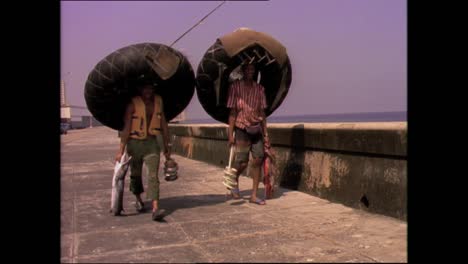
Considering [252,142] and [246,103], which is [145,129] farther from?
[252,142]

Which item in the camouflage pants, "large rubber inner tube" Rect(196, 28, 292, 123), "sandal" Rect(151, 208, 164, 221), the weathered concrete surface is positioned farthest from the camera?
"large rubber inner tube" Rect(196, 28, 292, 123)

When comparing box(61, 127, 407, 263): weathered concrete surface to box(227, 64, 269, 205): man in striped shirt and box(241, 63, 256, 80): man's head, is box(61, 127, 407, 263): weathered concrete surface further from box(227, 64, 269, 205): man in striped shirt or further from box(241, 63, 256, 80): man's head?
box(241, 63, 256, 80): man's head

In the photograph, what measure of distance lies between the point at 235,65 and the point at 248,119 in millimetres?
888

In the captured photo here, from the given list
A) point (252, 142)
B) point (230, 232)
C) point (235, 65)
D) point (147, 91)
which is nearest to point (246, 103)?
point (252, 142)

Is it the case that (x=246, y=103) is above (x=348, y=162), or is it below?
above

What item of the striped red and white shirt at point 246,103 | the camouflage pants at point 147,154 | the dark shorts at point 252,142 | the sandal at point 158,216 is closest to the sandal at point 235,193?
the dark shorts at point 252,142

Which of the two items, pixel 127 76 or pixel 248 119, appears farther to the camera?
pixel 248 119

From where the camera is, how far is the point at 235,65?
6.84m

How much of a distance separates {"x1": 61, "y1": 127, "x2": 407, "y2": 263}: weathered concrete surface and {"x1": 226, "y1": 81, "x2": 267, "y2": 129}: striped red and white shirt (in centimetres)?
113

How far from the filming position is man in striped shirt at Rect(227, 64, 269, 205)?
6484mm

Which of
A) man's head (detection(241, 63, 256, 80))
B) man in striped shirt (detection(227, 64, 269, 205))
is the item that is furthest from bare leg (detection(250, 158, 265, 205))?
man's head (detection(241, 63, 256, 80))

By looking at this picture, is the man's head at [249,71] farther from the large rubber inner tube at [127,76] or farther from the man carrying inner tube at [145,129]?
the man carrying inner tube at [145,129]

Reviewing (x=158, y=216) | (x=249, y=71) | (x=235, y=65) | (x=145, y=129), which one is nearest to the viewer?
(x=158, y=216)
